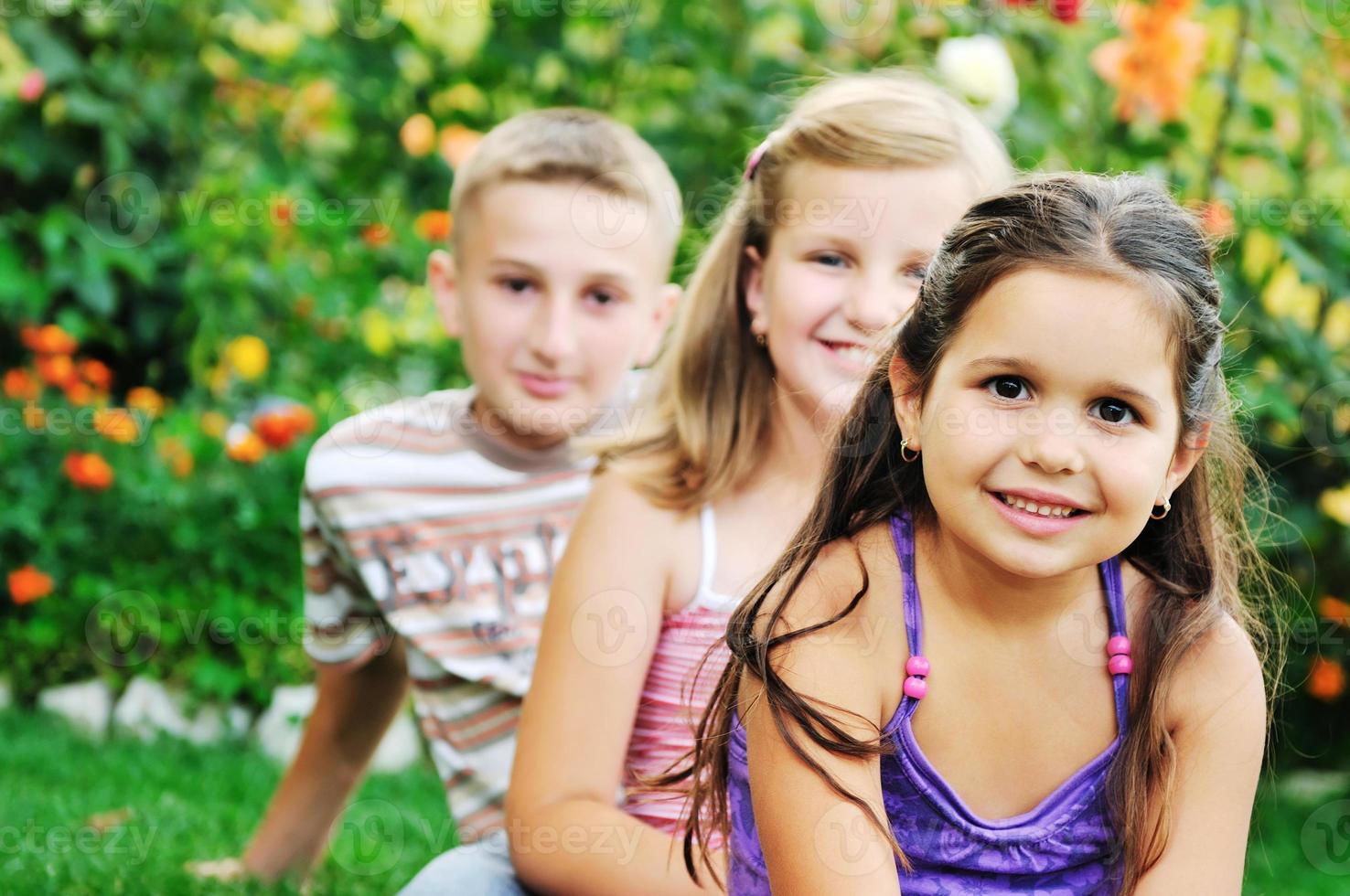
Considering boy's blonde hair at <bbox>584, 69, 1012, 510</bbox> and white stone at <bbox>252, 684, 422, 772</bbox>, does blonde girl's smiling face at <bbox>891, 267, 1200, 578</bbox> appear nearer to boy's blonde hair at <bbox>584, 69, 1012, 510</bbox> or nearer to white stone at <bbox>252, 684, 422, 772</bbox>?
boy's blonde hair at <bbox>584, 69, 1012, 510</bbox>

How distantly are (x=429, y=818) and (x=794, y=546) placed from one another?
203 cm

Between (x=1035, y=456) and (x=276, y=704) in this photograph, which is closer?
(x=1035, y=456)

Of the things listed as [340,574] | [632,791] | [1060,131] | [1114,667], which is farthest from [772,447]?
[1060,131]

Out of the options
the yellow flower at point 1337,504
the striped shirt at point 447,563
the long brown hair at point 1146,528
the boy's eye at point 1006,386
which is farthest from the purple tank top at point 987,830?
the yellow flower at point 1337,504

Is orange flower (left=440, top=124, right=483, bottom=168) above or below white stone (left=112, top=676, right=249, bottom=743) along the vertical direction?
above

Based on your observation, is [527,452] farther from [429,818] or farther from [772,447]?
[429,818]

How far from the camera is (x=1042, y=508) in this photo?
158 cm

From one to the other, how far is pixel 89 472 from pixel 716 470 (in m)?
2.28

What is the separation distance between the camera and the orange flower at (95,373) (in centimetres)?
425

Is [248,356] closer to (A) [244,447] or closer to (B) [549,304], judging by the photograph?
(A) [244,447]

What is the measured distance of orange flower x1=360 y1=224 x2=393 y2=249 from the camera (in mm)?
4277

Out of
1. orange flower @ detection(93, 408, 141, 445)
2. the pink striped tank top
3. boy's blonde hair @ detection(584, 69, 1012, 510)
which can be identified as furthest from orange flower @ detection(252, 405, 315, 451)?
the pink striped tank top

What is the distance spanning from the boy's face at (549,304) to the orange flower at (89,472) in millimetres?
1570

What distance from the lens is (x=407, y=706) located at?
4211 millimetres
